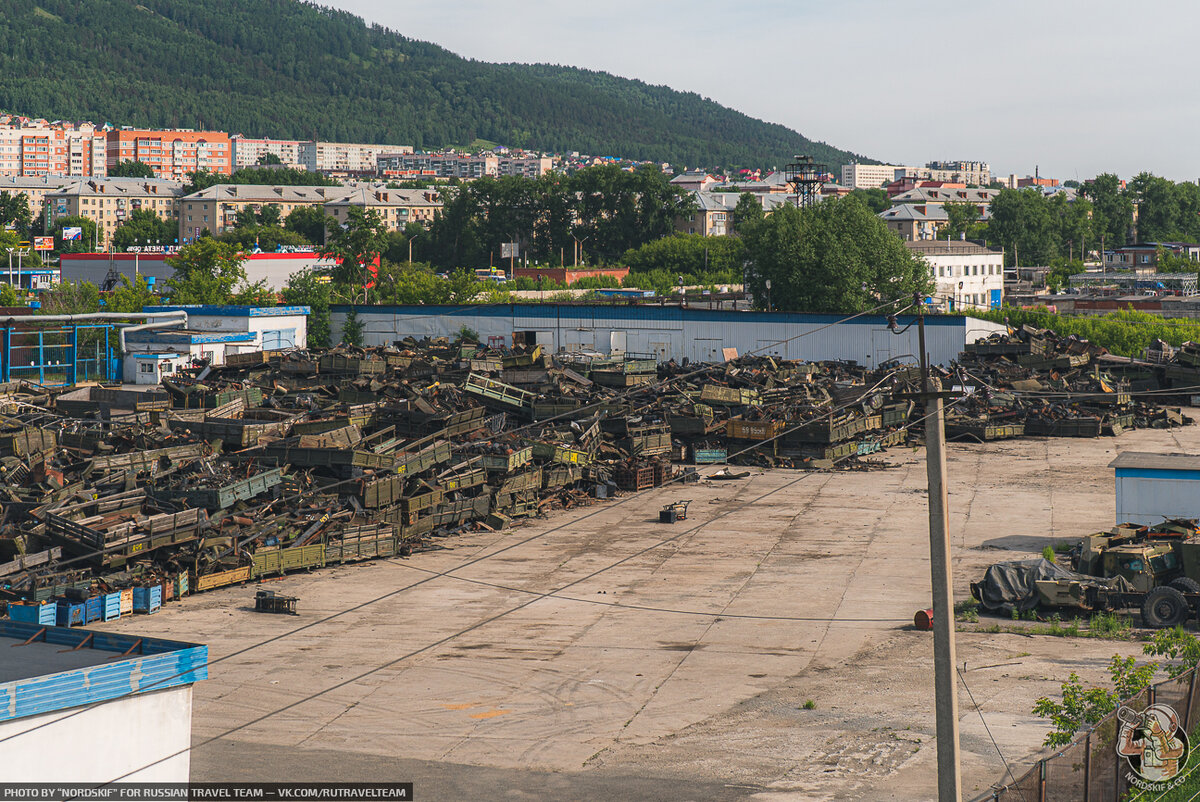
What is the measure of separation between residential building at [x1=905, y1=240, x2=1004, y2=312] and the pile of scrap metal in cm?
4372

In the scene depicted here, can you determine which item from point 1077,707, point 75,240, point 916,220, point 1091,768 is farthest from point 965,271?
point 75,240

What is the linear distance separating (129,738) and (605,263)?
147 metres

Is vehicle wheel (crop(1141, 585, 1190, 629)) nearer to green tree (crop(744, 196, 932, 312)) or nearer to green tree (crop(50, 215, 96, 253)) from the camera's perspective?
green tree (crop(744, 196, 932, 312))

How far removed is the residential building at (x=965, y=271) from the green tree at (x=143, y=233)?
12145 centimetres

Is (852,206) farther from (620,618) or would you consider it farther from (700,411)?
(620,618)

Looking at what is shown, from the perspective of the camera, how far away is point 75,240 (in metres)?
176

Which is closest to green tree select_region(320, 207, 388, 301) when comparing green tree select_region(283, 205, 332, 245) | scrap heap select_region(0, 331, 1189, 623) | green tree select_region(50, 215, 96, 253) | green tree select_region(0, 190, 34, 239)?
scrap heap select_region(0, 331, 1189, 623)

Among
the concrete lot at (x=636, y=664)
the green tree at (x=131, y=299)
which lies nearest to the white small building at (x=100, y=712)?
the concrete lot at (x=636, y=664)

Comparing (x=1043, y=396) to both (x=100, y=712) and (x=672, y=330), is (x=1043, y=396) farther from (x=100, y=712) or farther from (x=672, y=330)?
(x=100, y=712)

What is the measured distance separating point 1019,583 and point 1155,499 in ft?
22.0

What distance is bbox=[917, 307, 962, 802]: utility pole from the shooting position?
1160 cm

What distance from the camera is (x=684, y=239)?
15000 centimetres

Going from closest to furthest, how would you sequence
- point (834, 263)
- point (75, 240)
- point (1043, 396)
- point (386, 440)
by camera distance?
point (386, 440), point (1043, 396), point (834, 263), point (75, 240)

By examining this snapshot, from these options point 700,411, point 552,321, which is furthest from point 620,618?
point 552,321
